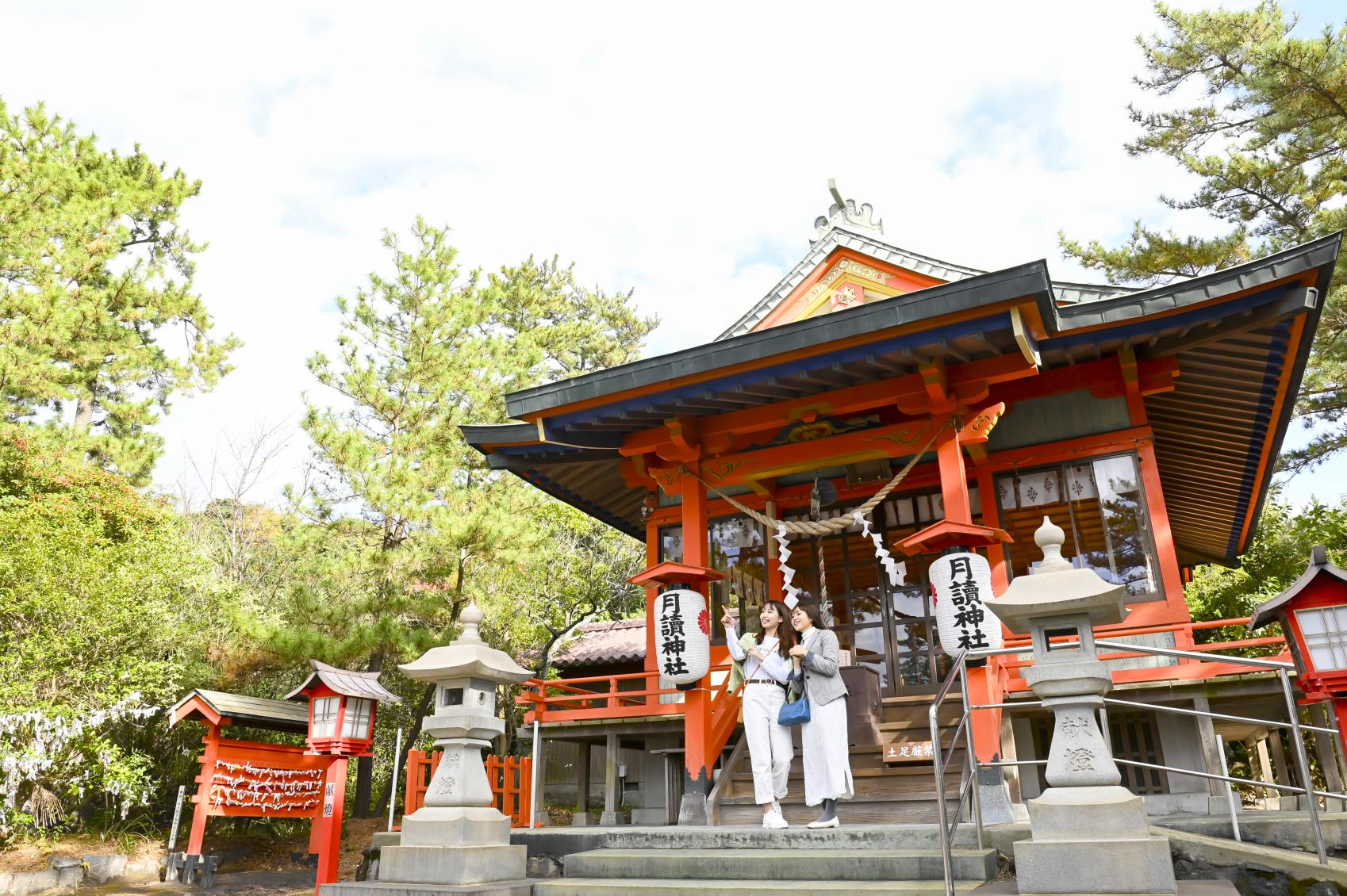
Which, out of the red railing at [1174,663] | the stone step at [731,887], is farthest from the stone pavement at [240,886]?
the red railing at [1174,663]

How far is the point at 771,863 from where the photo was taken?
17.8ft

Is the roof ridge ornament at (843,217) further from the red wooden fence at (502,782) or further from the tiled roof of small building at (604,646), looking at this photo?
the tiled roof of small building at (604,646)

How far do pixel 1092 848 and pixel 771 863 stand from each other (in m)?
2.04

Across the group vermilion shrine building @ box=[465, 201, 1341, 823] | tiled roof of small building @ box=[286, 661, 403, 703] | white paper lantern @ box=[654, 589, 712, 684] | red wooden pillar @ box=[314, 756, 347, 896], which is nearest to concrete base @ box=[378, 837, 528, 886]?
vermilion shrine building @ box=[465, 201, 1341, 823]

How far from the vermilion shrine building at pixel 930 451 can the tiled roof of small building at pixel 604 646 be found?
6236mm

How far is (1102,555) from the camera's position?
898cm

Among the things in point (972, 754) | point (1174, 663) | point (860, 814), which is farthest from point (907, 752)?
point (972, 754)

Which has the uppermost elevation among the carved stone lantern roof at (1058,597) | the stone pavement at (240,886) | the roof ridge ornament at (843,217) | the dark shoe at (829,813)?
the roof ridge ornament at (843,217)

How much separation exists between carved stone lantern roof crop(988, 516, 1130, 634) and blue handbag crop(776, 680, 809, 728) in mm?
1796

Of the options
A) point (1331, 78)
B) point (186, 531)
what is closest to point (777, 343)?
point (1331, 78)

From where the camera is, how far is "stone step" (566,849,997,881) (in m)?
4.93

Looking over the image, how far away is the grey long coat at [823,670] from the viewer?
20.2 feet

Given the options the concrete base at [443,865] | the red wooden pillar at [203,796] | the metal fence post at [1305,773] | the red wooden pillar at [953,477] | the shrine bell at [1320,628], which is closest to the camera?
the metal fence post at [1305,773]

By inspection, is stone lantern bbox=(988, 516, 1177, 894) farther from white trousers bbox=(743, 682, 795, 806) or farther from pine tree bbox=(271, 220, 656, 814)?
pine tree bbox=(271, 220, 656, 814)
